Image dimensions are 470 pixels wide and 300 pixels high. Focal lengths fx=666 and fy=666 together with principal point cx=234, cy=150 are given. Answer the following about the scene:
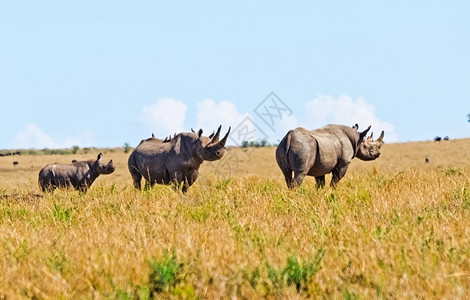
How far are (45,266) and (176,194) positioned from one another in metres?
4.57

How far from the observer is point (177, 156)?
11.4m

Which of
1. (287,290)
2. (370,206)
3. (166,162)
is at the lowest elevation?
(287,290)

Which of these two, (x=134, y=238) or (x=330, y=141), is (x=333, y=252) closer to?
(x=134, y=238)

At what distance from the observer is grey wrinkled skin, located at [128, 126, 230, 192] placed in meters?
11.0

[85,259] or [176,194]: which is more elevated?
[176,194]

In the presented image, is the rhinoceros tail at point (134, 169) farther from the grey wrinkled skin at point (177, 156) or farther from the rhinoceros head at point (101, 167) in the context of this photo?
the rhinoceros head at point (101, 167)

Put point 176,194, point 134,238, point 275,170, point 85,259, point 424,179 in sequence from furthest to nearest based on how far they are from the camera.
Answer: point 275,170 → point 424,179 → point 176,194 → point 134,238 → point 85,259

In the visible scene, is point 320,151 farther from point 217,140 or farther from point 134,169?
point 134,169

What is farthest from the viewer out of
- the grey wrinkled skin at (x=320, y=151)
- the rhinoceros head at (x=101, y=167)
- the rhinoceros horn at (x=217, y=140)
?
the rhinoceros head at (x=101, y=167)

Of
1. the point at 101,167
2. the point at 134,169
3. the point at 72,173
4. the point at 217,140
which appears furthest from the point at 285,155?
the point at 72,173

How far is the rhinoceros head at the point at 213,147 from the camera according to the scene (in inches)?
427

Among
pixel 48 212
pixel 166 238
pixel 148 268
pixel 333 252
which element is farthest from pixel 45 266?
pixel 48 212

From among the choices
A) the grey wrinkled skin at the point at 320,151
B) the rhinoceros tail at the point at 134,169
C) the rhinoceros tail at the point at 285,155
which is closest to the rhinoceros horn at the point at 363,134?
the grey wrinkled skin at the point at 320,151

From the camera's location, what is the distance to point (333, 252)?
17.9 feet
